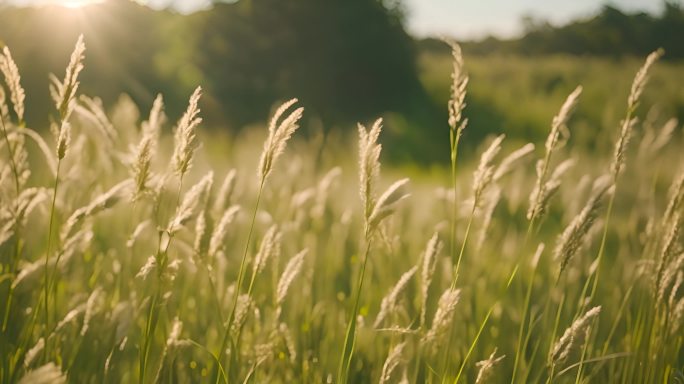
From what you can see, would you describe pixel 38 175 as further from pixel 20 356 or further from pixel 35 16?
pixel 35 16

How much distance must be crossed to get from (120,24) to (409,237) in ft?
53.7

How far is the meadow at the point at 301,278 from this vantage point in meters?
1.27

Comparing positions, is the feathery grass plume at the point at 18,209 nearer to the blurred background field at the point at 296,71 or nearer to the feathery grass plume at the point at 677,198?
the feathery grass plume at the point at 677,198

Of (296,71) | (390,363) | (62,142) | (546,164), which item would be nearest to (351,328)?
(390,363)

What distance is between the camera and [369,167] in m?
1.18

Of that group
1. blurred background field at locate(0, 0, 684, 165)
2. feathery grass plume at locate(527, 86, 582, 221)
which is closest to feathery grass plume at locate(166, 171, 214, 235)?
feathery grass plume at locate(527, 86, 582, 221)

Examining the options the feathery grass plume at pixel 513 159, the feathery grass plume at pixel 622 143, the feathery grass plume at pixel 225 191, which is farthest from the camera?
the feathery grass plume at pixel 225 191

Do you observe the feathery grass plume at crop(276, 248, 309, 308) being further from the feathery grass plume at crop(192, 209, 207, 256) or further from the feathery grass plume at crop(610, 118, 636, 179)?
the feathery grass plume at crop(610, 118, 636, 179)

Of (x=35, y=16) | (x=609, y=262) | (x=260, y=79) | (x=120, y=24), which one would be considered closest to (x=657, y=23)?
(x=260, y=79)

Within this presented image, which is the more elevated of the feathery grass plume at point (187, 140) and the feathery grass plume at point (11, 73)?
the feathery grass plume at point (11, 73)

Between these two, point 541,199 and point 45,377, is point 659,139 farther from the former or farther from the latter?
point 45,377

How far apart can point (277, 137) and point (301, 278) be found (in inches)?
62.5

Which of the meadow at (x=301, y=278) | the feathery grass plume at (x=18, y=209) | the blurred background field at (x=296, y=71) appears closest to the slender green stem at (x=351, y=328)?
the meadow at (x=301, y=278)

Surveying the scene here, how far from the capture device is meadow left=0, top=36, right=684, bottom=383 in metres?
1.27
